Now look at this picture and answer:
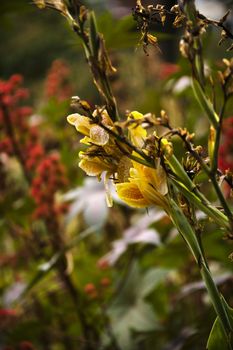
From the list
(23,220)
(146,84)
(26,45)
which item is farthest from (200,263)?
(26,45)

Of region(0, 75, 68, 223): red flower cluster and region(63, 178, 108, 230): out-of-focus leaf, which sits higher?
A: region(0, 75, 68, 223): red flower cluster

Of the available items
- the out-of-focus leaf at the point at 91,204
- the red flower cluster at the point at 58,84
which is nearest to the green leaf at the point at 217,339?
the out-of-focus leaf at the point at 91,204

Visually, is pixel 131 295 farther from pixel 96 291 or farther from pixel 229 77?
pixel 229 77

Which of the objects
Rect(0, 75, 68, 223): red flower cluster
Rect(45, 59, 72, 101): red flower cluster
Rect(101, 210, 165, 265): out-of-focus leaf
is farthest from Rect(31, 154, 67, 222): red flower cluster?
Rect(45, 59, 72, 101): red flower cluster

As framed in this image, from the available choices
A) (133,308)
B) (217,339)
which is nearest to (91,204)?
(133,308)

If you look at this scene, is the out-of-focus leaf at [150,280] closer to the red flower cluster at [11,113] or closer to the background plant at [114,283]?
the background plant at [114,283]

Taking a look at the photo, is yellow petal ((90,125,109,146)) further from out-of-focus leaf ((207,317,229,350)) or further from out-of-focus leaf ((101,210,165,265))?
out-of-focus leaf ((101,210,165,265))
